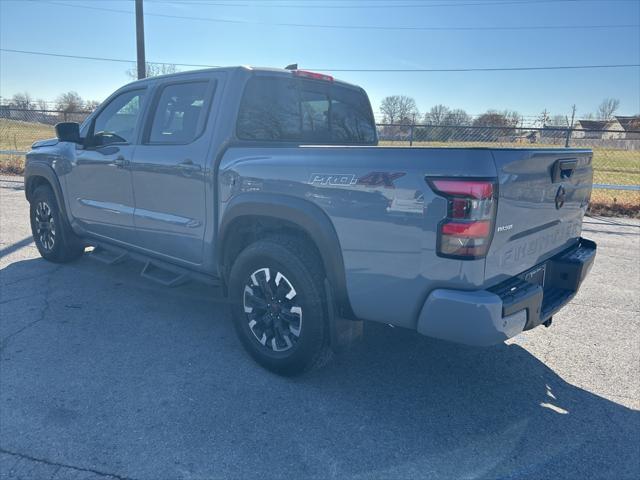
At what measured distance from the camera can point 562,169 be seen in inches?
113

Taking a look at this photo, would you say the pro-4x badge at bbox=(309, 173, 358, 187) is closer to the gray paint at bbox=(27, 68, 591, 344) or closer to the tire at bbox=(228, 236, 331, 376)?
the gray paint at bbox=(27, 68, 591, 344)

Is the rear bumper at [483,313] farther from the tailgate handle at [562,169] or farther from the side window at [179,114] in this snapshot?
the side window at [179,114]

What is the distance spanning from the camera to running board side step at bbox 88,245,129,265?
4.65 m

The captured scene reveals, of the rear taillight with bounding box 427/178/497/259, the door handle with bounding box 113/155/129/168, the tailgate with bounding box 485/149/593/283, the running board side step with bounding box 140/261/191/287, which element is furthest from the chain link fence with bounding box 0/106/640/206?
the rear taillight with bounding box 427/178/497/259

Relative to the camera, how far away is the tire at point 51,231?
5379mm

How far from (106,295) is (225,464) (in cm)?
285

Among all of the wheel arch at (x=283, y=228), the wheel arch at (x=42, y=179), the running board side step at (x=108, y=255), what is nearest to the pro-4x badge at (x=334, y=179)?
the wheel arch at (x=283, y=228)

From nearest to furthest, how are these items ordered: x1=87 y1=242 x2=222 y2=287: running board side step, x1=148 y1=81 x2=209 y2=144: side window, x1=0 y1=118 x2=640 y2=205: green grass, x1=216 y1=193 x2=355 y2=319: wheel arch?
1. x1=216 y1=193 x2=355 y2=319: wheel arch
2. x1=148 y1=81 x2=209 y2=144: side window
3. x1=87 y1=242 x2=222 y2=287: running board side step
4. x1=0 y1=118 x2=640 y2=205: green grass

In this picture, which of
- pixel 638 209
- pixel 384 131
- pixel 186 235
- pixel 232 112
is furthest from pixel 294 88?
pixel 384 131

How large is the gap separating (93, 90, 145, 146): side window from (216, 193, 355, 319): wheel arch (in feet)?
5.15

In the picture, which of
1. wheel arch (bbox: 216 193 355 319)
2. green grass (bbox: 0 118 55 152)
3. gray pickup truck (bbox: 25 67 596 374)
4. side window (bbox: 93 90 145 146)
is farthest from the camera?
green grass (bbox: 0 118 55 152)

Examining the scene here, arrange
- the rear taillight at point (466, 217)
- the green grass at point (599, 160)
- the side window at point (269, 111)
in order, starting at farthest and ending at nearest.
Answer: the green grass at point (599, 160) → the side window at point (269, 111) → the rear taillight at point (466, 217)

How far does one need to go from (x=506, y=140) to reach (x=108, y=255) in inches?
491

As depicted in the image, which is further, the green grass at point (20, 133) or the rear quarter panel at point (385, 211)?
the green grass at point (20, 133)
